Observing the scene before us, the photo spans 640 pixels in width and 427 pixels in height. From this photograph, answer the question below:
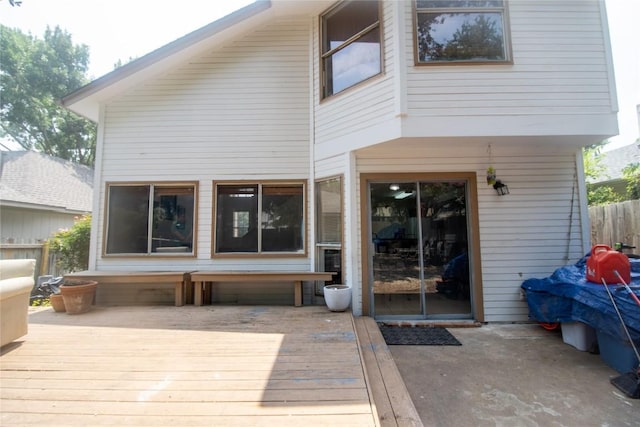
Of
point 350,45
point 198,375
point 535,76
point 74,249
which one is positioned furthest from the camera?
point 74,249

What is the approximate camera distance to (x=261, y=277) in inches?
185

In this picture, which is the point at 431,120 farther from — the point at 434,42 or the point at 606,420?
the point at 606,420

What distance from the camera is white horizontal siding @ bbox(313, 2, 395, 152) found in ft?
13.6

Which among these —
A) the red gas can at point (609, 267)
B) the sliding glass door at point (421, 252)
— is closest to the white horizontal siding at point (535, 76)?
the sliding glass door at point (421, 252)

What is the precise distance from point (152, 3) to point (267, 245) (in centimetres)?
445

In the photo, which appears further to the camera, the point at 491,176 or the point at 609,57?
the point at 491,176

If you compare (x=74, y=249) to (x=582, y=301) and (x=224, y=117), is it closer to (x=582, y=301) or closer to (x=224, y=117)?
(x=224, y=117)

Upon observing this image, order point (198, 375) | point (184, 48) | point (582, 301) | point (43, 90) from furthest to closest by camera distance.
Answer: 1. point (43, 90)
2. point (184, 48)
3. point (582, 301)
4. point (198, 375)

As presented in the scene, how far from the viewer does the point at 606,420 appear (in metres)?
2.31

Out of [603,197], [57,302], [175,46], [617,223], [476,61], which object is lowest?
[57,302]

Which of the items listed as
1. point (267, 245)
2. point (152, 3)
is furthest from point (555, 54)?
point (152, 3)

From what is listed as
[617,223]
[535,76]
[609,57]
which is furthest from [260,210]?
[617,223]

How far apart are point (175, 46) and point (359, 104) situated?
3370 millimetres

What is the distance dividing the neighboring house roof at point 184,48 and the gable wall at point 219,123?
0.54 feet
